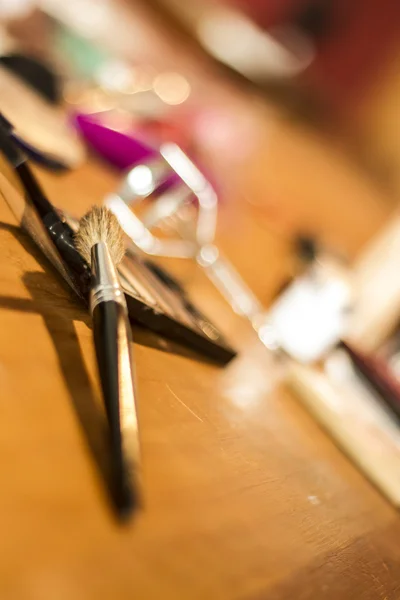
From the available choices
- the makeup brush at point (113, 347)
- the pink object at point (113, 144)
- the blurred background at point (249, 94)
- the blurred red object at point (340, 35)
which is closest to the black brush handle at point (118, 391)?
the makeup brush at point (113, 347)

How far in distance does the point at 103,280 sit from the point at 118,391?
0.27ft

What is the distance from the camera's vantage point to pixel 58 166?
2.27 ft

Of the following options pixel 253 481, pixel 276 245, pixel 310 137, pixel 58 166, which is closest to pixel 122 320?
pixel 253 481

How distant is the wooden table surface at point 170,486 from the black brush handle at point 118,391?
16 millimetres

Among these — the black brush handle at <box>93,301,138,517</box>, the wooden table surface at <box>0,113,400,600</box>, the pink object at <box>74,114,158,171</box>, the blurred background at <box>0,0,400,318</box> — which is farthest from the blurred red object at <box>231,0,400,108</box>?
the black brush handle at <box>93,301,138,517</box>

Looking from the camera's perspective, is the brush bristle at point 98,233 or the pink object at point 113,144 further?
the pink object at point 113,144

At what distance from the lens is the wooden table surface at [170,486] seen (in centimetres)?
25

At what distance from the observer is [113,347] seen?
305 millimetres

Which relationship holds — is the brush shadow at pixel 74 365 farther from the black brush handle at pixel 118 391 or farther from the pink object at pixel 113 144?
the pink object at pixel 113 144

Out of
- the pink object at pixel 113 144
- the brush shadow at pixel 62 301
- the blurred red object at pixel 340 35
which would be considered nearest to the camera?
the brush shadow at pixel 62 301

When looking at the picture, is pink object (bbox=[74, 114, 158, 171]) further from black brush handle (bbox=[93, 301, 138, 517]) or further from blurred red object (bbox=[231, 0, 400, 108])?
blurred red object (bbox=[231, 0, 400, 108])

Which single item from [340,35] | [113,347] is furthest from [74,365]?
[340,35]

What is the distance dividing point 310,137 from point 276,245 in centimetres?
111

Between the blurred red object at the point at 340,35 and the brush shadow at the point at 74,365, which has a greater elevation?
the blurred red object at the point at 340,35
